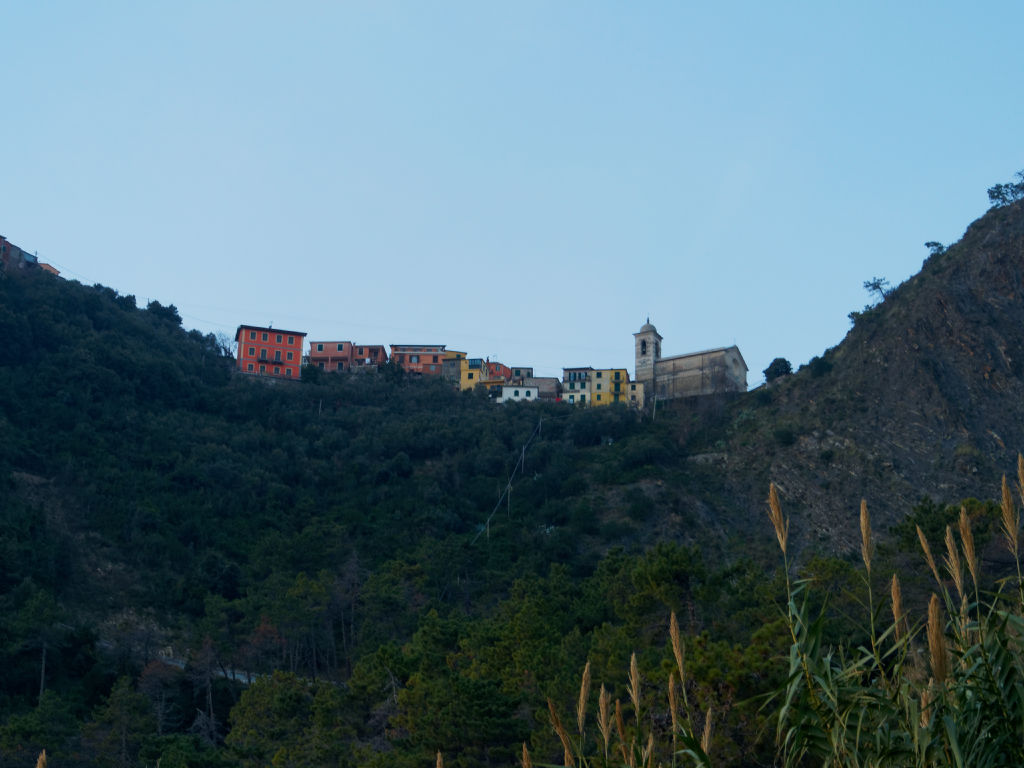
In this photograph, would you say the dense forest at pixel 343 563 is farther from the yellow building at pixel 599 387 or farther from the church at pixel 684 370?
the yellow building at pixel 599 387

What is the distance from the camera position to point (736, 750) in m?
13.7

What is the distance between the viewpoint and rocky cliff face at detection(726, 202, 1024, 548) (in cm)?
4956

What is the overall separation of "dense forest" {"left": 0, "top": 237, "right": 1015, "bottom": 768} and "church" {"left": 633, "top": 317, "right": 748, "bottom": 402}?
2.35 meters

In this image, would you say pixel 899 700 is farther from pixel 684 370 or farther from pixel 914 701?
pixel 684 370

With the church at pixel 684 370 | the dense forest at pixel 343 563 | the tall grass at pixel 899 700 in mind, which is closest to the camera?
the tall grass at pixel 899 700

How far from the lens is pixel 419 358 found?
82812mm

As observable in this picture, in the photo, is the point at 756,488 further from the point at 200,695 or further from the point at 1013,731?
the point at 1013,731

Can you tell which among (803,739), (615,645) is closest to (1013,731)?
(803,739)

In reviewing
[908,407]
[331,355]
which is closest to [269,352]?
[331,355]

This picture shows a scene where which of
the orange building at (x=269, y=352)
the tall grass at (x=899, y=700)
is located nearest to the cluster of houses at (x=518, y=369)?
the orange building at (x=269, y=352)

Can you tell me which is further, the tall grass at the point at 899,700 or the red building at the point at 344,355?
the red building at the point at 344,355

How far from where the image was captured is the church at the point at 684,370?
67.7m

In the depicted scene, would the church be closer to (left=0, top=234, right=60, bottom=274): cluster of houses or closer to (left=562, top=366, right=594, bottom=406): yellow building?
(left=562, top=366, right=594, bottom=406): yellow building

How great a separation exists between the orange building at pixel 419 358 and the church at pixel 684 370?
16584 mm
